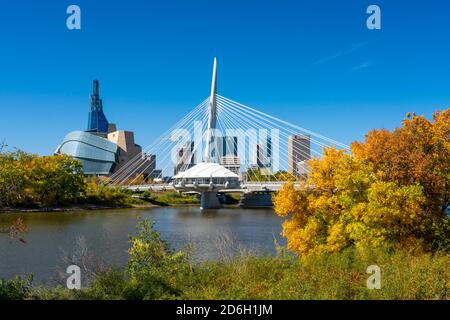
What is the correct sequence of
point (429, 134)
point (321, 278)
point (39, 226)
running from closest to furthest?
1. point (321, 278)
2. point (429, 134)
3. point (39, 226)

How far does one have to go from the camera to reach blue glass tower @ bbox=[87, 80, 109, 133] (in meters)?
178

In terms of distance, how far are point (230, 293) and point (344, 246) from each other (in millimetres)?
5034

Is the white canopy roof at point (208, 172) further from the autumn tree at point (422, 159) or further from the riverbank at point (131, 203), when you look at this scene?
the autumn tree at point (422, 159)

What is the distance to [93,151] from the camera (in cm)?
11331

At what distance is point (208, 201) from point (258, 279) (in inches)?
2033

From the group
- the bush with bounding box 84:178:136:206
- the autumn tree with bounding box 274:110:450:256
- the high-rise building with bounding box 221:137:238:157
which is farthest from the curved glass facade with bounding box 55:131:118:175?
the autumn tree with bounding box 274:110:450:256

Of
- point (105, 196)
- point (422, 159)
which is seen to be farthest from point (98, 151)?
point (422, 159)

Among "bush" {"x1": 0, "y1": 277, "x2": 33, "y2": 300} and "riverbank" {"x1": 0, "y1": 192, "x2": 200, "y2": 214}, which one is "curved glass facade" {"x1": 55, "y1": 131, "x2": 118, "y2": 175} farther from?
"bush" {"x1": 0, "y1": 277, "x2": 33, "y2": 300}

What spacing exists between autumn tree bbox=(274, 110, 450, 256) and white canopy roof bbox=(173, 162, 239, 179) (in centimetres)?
4266

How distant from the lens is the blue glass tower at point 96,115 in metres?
178

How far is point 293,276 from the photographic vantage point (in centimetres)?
1098

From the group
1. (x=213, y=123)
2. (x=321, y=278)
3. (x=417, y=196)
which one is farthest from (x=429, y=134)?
(x=213, y=123)

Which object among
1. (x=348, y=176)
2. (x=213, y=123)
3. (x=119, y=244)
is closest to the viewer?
(x=348, y=176)
